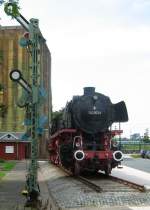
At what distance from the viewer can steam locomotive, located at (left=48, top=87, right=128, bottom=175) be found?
88.5 ft

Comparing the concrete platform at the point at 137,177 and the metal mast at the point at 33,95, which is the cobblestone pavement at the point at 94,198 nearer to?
the metal mast at the point at 33,95

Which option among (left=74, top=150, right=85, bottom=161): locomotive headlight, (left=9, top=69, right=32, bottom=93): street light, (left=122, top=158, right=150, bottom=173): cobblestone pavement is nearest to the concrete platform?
(left=74, top=150, right=85, bottom=161): locomotive headlight

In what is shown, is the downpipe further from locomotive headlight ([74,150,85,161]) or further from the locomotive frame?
locomotive headlight ([74,150,85,161])

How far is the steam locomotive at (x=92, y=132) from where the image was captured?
88.5 ft

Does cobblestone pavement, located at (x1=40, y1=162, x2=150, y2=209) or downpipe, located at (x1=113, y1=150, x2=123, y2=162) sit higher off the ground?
downpipe, located at (x1=113, y1=150, x2=123, y2=162)

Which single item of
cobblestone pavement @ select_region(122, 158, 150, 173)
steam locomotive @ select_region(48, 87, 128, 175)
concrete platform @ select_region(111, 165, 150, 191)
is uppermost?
steam locomotive @ select_region(48, 87, 128, 175)

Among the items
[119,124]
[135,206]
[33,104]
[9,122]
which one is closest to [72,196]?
[135,206]

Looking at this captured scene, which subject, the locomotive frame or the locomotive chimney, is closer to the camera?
the locomotive frame

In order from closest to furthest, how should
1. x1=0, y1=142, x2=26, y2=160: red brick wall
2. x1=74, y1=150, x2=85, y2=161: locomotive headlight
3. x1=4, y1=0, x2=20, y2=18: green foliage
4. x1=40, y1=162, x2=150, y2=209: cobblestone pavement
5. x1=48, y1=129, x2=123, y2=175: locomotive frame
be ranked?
x1=4, y1=0, x2=20, y2=18: green foliage → x1=40, y1=162, x2=150, y2=209: cobblestone pavement → x1=74, y1=150, x2=85, y2=161: locomotive headlight → x1=48, y1=129, x2=123, y2=175: locomotive frame → x1=0, y1=142, x2=26, y2=160: red brick wall

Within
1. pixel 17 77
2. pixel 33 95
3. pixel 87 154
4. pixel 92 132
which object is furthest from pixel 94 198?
pixel 92 132

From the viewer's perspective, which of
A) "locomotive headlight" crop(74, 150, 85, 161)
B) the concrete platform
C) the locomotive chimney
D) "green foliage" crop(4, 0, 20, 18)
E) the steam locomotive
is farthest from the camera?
the locomotive chimney

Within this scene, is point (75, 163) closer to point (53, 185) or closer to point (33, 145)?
point (53, 185)

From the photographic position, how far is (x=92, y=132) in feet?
91.3

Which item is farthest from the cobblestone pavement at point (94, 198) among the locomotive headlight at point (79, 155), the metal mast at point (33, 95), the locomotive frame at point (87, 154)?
the locomotive frame at point (87, 154)
